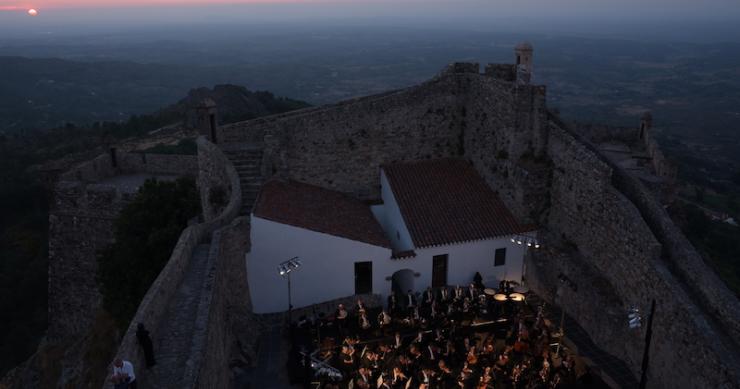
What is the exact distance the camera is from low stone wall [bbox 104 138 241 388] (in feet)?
29.4

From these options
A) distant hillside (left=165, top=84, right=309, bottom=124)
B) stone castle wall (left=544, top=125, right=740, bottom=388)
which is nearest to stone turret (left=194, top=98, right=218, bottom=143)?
stone castle wall (left=544, top=125, right=740, bottom=388)

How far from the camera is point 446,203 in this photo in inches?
765

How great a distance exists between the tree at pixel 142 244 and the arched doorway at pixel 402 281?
24.7 ft

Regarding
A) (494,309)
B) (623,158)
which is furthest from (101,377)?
(623,158)

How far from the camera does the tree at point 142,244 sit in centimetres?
1655

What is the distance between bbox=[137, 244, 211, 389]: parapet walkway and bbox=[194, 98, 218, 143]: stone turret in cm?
703

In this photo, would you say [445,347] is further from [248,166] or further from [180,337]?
[248,166]

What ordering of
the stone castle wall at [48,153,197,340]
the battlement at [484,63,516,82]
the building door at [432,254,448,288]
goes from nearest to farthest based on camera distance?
the building door at [432,254,448,288], the battlement at [484,63,516,82], the stone castle wall at [48,153,197,340]

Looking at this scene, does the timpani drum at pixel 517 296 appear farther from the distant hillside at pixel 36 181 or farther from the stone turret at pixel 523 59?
the distant hillside at pixel 36 181

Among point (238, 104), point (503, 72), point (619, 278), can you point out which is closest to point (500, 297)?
point (619, 278)

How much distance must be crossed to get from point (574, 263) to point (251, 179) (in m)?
10.7

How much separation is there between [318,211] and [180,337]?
829 cm

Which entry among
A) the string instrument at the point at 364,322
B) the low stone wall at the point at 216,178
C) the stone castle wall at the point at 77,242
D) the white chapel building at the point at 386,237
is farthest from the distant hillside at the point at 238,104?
the string instrument at the point at 364,322

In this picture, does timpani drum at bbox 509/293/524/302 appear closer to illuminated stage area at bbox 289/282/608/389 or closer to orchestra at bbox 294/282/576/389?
illuminated stage area at bbox 289/282/608/389
